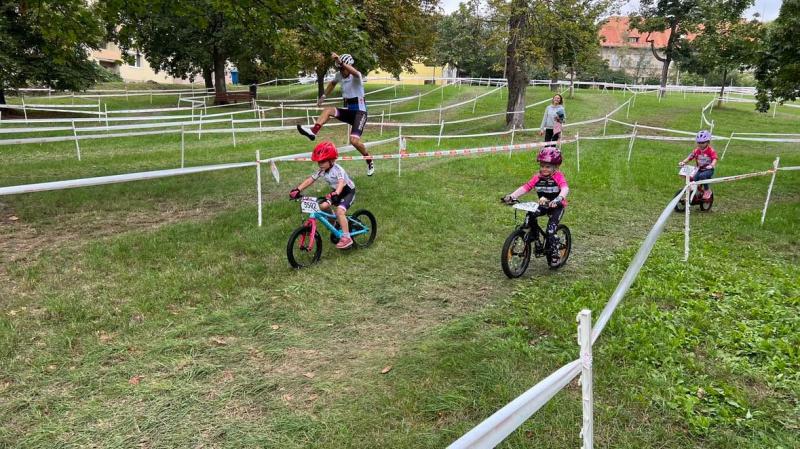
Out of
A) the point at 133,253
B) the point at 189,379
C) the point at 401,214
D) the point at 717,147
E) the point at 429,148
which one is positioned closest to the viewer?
the point at 189,379

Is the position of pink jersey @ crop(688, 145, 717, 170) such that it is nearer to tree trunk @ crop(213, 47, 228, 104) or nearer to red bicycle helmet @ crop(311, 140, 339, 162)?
red bicycle helmet @ crop(311, 140, 339, 162)

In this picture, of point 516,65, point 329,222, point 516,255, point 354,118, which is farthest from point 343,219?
point 516,65

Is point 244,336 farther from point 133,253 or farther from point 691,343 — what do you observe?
point 691,343

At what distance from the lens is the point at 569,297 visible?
17.4ft

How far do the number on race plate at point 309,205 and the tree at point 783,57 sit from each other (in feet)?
32.1

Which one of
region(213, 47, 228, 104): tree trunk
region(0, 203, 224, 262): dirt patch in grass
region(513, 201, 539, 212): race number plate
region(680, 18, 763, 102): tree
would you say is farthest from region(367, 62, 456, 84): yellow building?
region(513, 201, 539, 212): race number plate

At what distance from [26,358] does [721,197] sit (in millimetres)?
12197

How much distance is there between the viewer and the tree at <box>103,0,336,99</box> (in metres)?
10.1

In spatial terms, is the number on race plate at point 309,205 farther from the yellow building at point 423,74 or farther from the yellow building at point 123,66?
the yellow building at point 123,66

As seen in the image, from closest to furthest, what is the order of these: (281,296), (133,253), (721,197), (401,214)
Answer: (281,296) < (133,253) < (401,214) < (721,197)

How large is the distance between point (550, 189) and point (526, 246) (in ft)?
2.46

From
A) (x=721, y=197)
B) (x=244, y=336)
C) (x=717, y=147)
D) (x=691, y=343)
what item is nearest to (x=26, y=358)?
(x=244, y=336)

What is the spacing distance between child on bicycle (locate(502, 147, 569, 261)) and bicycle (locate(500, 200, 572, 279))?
59mm

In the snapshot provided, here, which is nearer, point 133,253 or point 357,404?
point 357,404
